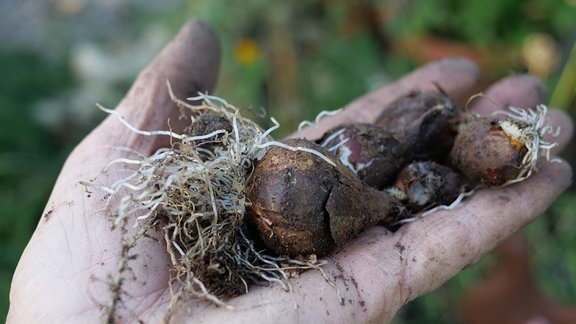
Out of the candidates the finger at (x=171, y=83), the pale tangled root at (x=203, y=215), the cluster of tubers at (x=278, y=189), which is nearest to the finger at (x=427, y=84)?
the cluster of tubers at (x=278, y=189)

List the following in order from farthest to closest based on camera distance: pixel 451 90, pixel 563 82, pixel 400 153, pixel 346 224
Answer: pixel 563 82, pixel 451 90, pixel 400 153, pixel 346 224

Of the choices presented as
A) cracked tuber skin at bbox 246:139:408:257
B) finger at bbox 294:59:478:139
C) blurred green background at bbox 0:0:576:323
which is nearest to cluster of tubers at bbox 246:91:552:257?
cracked tuber skin at bbox 246:139:408:257

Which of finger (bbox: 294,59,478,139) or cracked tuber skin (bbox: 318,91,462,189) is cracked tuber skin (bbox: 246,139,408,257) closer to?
cracked tuber skin (bbox: 318,91,462,189)

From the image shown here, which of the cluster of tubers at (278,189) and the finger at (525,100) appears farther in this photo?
the finger at (525,100)

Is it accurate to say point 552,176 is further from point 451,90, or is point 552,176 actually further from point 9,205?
point 9,205

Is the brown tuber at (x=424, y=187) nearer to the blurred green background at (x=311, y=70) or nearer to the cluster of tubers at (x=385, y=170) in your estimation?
the cluster of tubers at (x=385, y=170)

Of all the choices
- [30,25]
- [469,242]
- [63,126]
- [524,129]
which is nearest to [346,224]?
[469,242]
